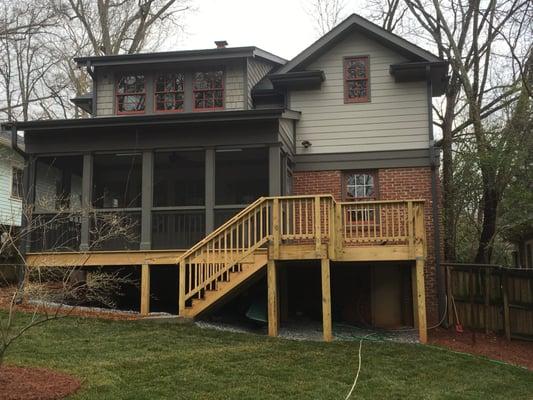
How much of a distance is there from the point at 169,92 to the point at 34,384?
991 centimetres

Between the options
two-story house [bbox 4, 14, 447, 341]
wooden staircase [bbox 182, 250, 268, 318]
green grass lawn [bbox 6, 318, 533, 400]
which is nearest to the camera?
green grass lawn [bbox 6, 318, 533, 400]

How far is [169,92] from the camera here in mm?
15078

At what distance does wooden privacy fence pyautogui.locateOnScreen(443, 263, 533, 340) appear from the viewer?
12352mm

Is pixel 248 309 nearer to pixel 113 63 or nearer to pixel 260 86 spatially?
pixel 260 86

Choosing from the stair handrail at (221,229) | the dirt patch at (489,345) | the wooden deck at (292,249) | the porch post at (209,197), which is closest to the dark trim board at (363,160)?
the porch post at (209,197)

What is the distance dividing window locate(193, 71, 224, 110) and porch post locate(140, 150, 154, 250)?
283 centimetres

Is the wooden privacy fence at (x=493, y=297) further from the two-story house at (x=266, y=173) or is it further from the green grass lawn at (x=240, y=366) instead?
the green grass lawn at (x=240, y=366)

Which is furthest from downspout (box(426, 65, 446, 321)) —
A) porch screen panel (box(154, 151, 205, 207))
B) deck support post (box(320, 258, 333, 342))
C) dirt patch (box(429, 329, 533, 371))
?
porch screen panel (box(154, 151, 205, 207))

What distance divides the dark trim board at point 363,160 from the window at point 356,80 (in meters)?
1.46

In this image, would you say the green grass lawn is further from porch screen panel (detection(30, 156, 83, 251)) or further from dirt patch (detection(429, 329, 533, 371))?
porch screen panel (detection(30, 156, 83, 251))

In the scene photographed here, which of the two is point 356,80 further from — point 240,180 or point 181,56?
point 181,56

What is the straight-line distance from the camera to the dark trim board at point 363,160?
13703 mm

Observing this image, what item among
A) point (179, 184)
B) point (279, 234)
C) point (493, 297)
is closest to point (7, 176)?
point (179, 184)

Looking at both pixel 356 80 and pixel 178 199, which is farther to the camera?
pixel 178 199
